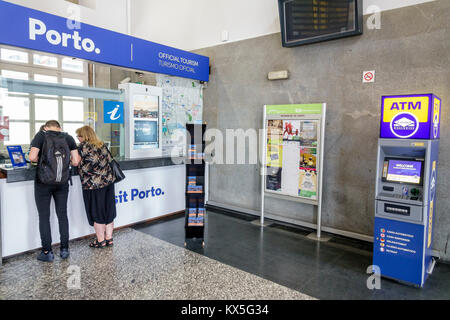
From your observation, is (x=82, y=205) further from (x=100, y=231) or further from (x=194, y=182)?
(x=194, y=182)

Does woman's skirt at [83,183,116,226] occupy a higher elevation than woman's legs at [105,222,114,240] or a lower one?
higher

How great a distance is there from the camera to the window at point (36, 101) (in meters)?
4.29

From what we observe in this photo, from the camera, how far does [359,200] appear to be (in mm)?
3975

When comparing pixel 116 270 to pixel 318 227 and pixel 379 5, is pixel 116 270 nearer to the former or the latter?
pixel 318 227

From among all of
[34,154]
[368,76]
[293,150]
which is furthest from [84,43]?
[368,76]

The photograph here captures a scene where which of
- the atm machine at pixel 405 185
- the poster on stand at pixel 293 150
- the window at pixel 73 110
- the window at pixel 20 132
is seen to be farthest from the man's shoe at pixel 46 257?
the atm machine at pixel 405 185

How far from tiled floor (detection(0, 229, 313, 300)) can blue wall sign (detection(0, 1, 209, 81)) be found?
228cm

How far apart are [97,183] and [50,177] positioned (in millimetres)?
472

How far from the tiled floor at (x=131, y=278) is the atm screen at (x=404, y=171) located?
4.46ft

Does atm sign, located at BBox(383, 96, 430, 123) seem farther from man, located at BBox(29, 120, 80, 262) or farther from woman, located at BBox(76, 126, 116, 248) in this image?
man, located at BBox(29, 120, 80, 262)

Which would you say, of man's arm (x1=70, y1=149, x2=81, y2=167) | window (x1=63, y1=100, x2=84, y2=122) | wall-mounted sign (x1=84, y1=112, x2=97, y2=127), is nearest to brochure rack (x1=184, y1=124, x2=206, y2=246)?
man's arm (x1=70, y1=149, x2=81, y2=167)

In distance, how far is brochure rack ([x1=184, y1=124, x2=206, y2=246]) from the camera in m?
3.62

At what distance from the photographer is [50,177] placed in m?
3.08

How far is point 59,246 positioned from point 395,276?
3593 mm
